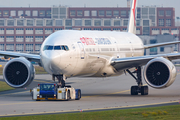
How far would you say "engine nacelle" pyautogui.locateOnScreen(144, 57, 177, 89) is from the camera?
29797 mm

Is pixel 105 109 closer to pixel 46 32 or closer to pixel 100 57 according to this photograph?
pixel 100 57

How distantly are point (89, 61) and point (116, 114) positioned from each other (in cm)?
1042

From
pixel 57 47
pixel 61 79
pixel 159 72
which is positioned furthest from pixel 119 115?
pixel 159 72

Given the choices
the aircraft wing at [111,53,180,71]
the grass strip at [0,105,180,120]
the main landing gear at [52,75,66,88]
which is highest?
the aircraft wing at [111,53,180,71]

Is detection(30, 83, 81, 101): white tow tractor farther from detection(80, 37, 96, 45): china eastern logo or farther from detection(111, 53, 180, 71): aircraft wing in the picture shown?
detection(111, 53, 180, 71): aircraft wing

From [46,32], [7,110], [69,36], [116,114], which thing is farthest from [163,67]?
[46,32]

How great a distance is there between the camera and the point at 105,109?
78.8 ft

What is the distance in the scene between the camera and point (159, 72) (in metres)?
30.5

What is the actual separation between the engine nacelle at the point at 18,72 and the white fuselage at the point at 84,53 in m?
2.88

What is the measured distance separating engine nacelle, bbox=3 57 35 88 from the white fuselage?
9.46 ft

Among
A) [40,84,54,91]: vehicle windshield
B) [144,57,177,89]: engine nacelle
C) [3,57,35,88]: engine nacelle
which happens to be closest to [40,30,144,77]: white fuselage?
[40,84,54,91]: vehicle windshield

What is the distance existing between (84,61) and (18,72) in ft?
18.2

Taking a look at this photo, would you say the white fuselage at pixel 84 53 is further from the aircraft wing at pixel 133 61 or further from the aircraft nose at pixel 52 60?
the aircraft wing at pixel 133 61

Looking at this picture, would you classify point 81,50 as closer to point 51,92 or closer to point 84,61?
point 84,61
